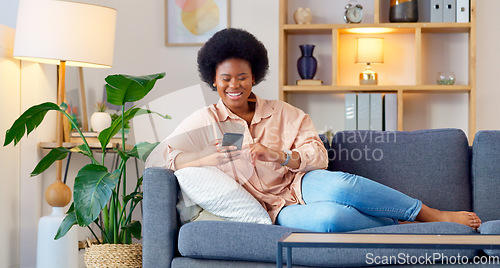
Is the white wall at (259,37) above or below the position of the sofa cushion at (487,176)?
above

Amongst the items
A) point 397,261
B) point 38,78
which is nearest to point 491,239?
point 397,261

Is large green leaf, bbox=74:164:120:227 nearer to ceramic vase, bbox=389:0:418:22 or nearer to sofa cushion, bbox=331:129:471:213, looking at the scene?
sofa cushion, bbox=331:129:471:213

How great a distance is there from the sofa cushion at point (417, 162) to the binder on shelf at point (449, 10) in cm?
151

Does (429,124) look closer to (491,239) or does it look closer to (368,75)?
(368,75)

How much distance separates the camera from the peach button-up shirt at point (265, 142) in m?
2.50

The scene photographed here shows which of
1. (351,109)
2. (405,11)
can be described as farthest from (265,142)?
(405,11)

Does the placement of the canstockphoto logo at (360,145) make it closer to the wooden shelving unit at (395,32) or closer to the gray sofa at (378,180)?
the gray sofa at (378,180)

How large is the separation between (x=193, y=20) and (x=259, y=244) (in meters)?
2.37

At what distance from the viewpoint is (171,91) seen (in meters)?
4.15

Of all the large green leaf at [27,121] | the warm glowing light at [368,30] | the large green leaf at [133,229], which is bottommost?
the large green leaf at [133,229]

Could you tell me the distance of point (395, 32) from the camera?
412cm

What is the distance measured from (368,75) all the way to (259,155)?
1819mm

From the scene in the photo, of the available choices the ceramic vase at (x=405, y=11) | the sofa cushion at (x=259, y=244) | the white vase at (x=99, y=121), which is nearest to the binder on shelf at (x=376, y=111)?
the ceramic vase at (x=405, y=11)

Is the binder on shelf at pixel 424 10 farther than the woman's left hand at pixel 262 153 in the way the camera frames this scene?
Yes
